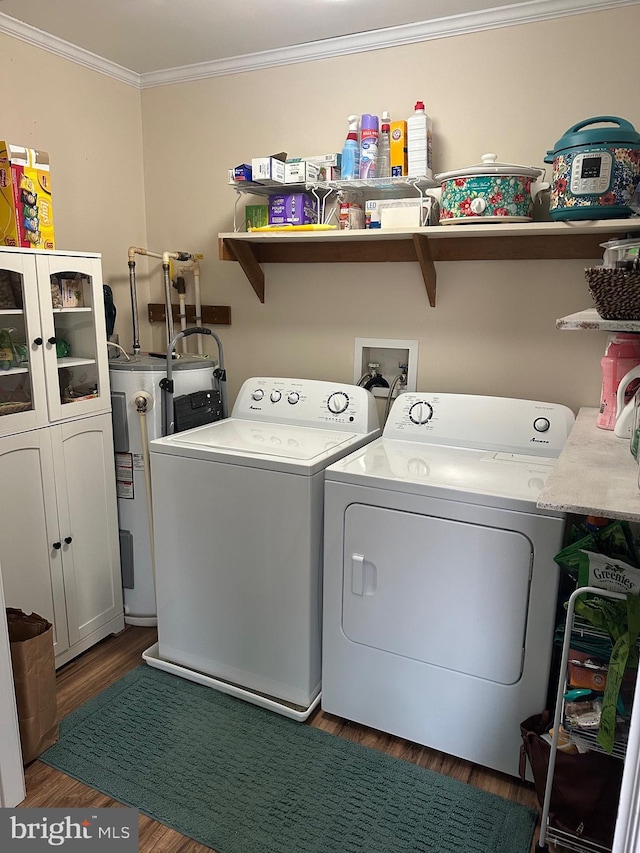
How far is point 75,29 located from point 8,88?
33 cm

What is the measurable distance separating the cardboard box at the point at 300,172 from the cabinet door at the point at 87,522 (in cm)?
115

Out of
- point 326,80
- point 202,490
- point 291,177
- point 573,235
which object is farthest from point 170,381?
point 573,235

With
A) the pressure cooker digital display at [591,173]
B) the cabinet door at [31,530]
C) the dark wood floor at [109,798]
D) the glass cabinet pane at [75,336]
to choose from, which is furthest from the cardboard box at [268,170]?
the dark wood floor at [109,798]

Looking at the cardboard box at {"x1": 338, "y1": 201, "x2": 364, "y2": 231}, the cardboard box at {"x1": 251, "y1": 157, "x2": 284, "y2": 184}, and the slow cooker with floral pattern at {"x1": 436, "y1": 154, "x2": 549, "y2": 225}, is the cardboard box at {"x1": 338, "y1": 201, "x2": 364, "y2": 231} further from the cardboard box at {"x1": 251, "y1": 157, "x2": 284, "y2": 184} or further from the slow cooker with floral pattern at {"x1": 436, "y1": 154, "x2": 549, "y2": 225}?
the slow cooker with floral pattern at {"x1": 436, "y1": 154, "x2": 549, "y2": 225}

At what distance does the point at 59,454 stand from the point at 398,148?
165 centimetres

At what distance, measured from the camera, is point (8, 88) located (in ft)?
7.53

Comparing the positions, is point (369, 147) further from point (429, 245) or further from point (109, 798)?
point (109, 798)

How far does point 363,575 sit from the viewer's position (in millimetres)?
1912

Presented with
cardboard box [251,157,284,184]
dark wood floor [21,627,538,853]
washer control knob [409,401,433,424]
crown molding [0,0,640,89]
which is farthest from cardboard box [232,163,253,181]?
dark wood floor [21,627,538,853]

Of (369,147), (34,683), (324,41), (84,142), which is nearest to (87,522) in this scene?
(34,683)

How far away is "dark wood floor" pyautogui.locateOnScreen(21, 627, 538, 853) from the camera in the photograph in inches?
65.0

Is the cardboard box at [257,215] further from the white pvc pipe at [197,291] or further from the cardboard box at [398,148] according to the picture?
the cardboard box at [398,148]

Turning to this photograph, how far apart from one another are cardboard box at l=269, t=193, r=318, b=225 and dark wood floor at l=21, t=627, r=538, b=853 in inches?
71.0

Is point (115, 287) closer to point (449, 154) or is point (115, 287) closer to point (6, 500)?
point (6, 500)
